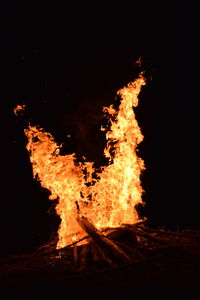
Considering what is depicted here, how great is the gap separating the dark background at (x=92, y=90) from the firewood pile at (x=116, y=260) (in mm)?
2338

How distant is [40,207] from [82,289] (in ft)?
16.8

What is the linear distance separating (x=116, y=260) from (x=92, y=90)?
3.96 m

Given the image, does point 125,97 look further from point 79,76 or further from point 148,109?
point 148,109

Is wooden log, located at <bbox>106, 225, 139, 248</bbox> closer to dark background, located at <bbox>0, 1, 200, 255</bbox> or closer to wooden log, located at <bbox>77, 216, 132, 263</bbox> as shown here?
wooden log, located at <bbox>77, 216, 132, 263</bbox>

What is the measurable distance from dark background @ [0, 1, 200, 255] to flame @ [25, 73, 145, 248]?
84cm

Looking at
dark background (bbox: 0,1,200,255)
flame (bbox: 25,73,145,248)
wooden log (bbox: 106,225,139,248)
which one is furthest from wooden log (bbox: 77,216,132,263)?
dark background (bbox: 0,1,200,255)

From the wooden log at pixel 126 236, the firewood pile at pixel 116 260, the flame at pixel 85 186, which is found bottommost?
the firewood pile at pixel 116 260

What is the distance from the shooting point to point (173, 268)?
437 centimetres

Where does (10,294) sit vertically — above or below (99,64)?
below

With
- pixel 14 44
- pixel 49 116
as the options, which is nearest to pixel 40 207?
pixel 49 116

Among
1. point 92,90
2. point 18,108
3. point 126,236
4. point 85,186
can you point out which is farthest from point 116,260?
point 18,108

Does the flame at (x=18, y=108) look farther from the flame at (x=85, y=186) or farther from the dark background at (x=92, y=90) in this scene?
the flame at (x=85, y=186)

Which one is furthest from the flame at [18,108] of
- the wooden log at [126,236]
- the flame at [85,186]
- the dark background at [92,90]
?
the wooden log at [126,236]

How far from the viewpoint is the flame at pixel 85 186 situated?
659 cm
